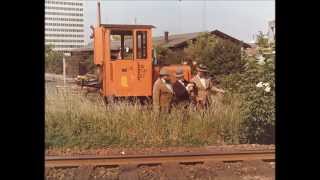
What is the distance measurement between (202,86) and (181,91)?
331mm

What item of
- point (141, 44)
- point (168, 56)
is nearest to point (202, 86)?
point (168, 56)

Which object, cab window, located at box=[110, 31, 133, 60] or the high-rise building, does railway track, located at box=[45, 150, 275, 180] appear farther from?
cab window, located at box=[110, 31, 133, 60]

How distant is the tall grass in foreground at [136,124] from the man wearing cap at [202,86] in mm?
184

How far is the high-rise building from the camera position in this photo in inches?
150

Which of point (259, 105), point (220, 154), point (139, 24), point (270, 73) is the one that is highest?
point (139, 24)

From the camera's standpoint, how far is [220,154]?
5.18 m

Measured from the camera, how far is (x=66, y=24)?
4.34m

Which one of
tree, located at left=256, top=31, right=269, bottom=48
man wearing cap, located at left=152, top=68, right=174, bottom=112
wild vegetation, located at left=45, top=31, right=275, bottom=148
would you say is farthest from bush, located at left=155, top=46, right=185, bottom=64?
tree, located at left=256, top=31, right=269, bottom=48

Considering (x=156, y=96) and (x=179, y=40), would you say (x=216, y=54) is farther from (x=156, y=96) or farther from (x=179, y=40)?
(x=156, y=96)
